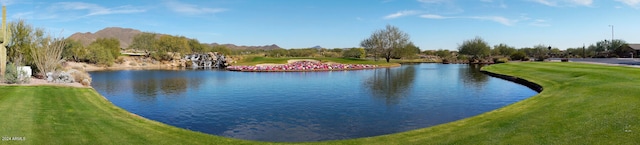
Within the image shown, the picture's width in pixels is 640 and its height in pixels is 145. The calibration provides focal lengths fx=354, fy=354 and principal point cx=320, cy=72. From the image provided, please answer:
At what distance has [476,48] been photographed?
82.4 meters

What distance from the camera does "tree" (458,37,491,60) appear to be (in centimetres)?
8225

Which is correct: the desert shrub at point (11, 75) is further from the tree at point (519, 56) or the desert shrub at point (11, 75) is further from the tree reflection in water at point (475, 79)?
the tree at point (519, 56)

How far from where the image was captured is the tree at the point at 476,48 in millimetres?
82250

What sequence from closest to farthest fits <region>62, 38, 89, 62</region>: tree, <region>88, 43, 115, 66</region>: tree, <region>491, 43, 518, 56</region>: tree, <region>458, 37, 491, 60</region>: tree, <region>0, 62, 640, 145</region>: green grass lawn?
1. <region>0, 62, 640, 145</region>: green grass lawn
2. <region>62, 38, 89, 62</region>: tree
3. <region>88, 43, 115, 66</region>: tree
4. <region>458, 37, 491, 60</region>: tree
5. <region>491, 43, 518, 56</region>: tree

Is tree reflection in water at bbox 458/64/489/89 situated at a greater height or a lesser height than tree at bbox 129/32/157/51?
lesser

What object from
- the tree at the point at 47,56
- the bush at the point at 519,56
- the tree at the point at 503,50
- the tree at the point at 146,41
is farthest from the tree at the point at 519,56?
the tree at the point at 146,41

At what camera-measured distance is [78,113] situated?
1148 cm

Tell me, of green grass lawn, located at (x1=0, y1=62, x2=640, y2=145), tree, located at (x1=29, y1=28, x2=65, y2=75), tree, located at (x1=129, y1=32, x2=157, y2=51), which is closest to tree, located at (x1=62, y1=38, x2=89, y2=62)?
tree, located at (x1=129, y1=32, x2=157, y2=51)

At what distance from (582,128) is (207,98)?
629 inches

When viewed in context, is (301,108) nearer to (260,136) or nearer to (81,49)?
(260,136)

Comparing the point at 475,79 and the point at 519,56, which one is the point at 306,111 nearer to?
the point at 475,79

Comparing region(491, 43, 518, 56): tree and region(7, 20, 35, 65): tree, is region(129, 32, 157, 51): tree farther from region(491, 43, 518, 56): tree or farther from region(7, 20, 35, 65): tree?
region(491, 43, 518, 56): tree

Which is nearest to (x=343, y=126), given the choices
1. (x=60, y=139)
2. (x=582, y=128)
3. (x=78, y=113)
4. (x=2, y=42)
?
(x=582, y=128)

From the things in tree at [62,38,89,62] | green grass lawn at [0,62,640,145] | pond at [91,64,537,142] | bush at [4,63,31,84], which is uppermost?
tree at [62,38,89,62]
